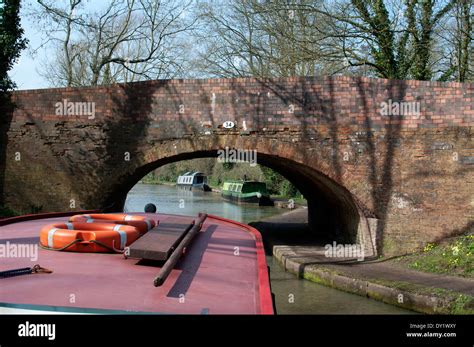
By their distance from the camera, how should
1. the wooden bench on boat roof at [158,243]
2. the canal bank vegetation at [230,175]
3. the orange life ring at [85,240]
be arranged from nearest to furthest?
the wooden bench on boat roof at [158,243], the orange life ring at [85,240], the canal bank vegetation at [230,175]

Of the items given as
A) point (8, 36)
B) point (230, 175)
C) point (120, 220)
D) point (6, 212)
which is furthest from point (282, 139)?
point (230, 175)

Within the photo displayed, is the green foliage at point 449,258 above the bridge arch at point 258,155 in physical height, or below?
below

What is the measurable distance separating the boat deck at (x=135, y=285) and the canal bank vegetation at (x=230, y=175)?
67.0 ft

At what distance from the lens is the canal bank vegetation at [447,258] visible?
6902mm

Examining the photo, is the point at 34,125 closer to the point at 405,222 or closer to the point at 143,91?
the point at 143,91

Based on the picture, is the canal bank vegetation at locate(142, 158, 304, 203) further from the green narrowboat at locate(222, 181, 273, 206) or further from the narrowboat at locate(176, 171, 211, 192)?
the green narrowboat at locate(222, 181, 273, 206)

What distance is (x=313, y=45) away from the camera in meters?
12.2

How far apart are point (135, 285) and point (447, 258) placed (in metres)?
5.93

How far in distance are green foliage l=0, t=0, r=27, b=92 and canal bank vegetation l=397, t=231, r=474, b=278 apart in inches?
320

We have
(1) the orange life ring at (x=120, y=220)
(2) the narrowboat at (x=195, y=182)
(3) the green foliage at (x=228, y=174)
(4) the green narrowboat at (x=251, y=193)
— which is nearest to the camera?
(1) the orange life ring at (x=120, y=220)

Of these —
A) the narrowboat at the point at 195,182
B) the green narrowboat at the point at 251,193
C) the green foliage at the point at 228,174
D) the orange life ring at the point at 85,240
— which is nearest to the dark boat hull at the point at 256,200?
the green narrowboat at the point at 251,193

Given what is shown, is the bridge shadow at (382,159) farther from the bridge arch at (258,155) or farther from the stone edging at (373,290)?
the stone edging at (373,290)

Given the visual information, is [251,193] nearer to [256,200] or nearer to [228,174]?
Answer: [256,200]

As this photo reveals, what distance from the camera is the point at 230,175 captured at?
117ft
